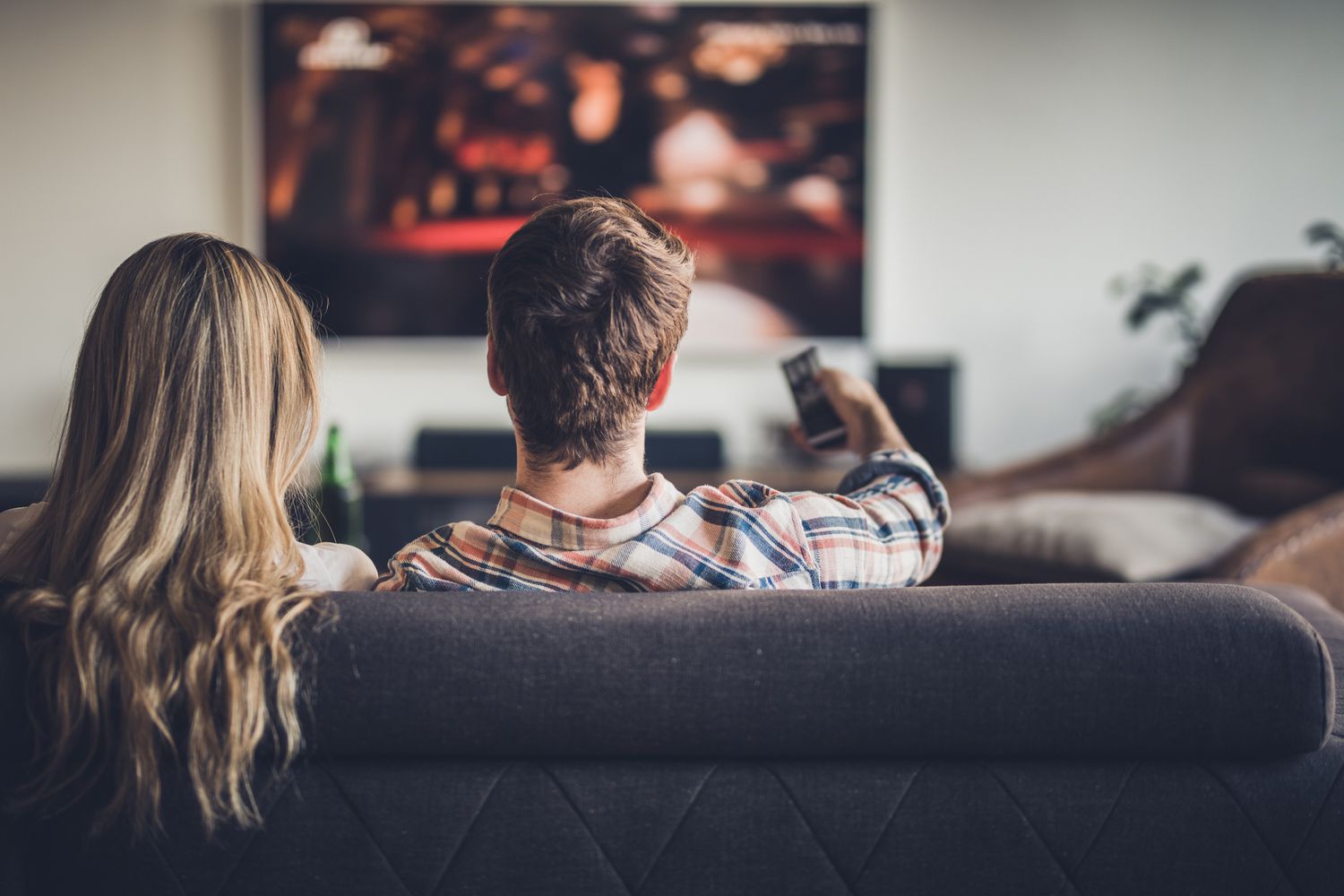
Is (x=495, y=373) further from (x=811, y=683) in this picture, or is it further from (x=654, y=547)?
(x=811, y=683)

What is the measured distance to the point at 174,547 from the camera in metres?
0.85

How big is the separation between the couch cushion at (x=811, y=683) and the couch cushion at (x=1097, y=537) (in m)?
1.32

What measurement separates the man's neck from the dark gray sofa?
18 centimetres

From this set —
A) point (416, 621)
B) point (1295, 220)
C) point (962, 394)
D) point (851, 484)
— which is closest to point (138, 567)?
point (416, 621)

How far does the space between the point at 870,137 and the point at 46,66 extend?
2.85 metres

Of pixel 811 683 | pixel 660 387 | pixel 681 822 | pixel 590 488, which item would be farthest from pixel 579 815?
pixel 660 387

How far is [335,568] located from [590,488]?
0.25 meters

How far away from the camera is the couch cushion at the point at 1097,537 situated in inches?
82.8

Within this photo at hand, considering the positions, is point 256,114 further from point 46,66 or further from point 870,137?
point 870,137

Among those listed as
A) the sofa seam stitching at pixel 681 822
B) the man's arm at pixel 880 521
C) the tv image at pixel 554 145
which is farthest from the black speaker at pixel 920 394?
the sofa seam stitching at pixel 681 822

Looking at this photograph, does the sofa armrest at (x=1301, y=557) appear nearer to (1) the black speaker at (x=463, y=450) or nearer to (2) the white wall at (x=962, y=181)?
(2) the white wall at (x=962, y=181)

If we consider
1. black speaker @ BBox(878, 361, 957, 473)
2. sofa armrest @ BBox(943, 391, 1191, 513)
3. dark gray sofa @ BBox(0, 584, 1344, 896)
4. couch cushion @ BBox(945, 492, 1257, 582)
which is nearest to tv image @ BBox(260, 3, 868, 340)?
black speaker @ BBox(878, 361, 957, 473)

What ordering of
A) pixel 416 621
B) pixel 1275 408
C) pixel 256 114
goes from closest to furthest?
pixel 416 621
pixel 1275 408
pixel 256 114

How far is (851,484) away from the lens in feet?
3.82
